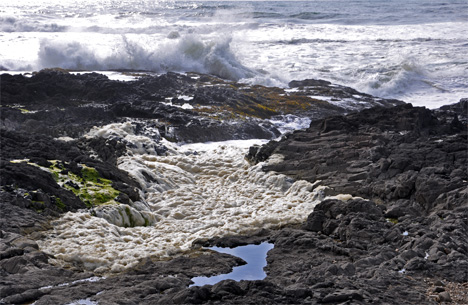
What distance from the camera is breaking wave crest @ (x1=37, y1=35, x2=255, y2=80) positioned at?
30.9 m

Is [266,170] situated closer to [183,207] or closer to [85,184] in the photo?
[183,207]

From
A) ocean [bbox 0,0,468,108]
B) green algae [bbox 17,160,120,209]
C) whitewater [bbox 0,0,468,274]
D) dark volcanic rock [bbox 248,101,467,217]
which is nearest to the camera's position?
whitewater [bbox 0,0,468,274]

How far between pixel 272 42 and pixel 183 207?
104ft

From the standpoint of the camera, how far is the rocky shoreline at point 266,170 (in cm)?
686

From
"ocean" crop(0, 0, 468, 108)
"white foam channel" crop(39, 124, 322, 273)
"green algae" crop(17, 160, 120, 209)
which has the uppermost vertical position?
"green algae" crop(17, 160, 120, 209)

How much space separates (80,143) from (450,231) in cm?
879

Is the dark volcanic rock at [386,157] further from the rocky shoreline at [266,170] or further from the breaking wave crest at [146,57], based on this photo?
the breaking wave crest at [146,57]

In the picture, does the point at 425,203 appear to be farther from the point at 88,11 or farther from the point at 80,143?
the point at 88,11

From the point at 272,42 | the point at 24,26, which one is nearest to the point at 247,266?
the point at 272,42

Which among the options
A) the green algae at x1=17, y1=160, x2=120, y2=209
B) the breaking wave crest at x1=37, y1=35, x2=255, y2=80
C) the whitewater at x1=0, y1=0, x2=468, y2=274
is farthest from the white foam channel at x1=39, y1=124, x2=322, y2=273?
the breaking wave crest at x1=37, y1=35, x2=255, y2=80

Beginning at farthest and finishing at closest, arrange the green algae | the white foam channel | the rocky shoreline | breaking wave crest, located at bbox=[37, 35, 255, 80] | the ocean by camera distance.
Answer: breaking wave crest, located at bbox=[37, 35, 255, 80] → the ocean → the green algae → the white foam channel → the rocky shoreline

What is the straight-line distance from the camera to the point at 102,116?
17531 mm

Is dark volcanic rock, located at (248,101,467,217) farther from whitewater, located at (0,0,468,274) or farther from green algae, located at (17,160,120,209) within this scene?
green algae, located at (17,160,120,209)

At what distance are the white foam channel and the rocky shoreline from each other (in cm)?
27
